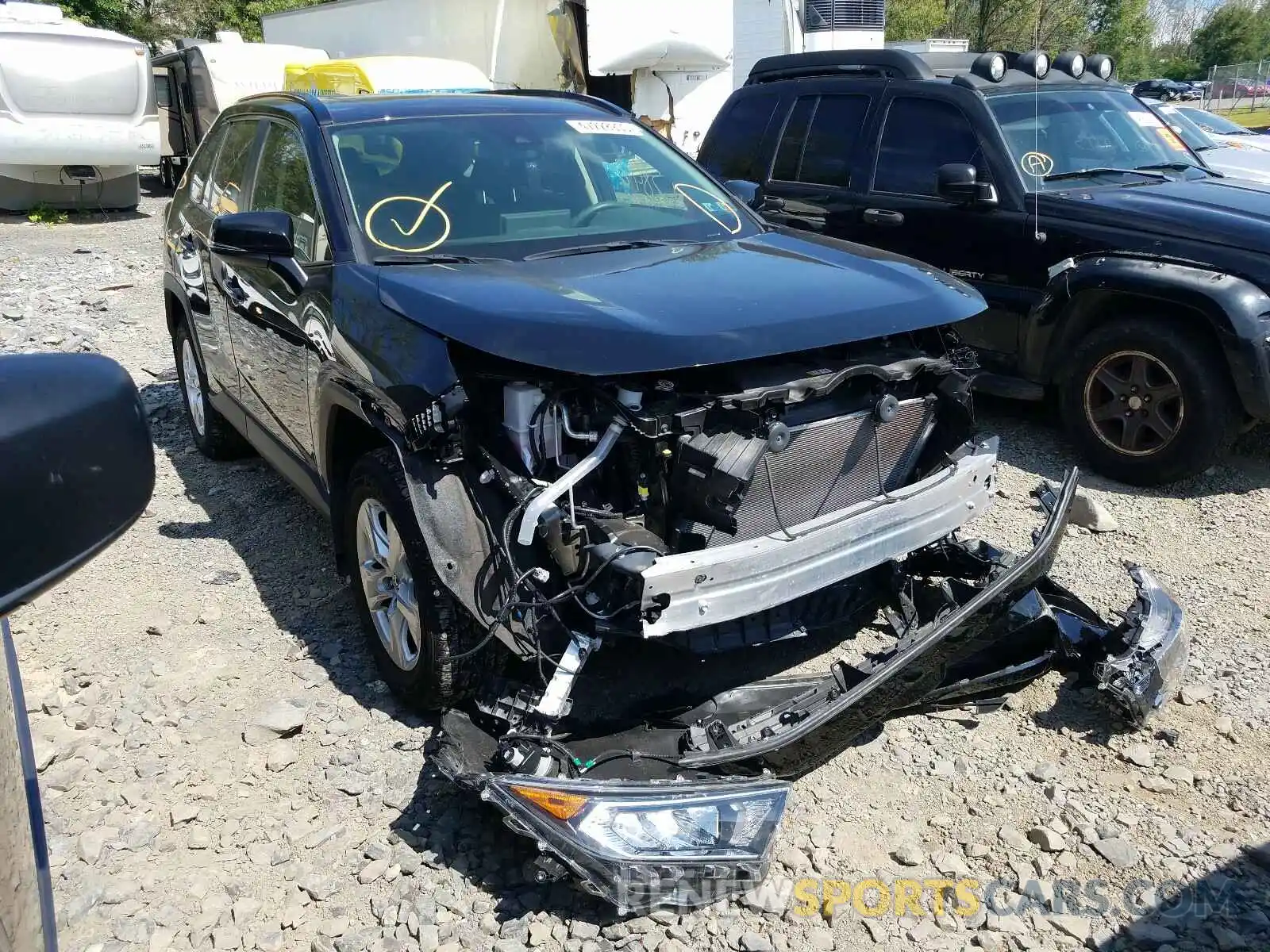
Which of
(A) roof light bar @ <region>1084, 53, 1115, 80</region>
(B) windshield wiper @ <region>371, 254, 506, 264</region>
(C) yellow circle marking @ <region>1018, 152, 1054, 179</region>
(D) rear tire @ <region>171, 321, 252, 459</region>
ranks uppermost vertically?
(A) roof light bar @ <region>1084, 53, 1115, 80</region>

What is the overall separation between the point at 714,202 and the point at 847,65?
305 cm

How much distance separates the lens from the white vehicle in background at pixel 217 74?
15.7 metres

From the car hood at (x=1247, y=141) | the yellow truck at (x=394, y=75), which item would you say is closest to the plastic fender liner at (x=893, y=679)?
the yellow truck at (x=394, y=75)

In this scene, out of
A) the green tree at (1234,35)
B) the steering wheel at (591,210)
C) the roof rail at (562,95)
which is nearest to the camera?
the steering wheel at (591,210)

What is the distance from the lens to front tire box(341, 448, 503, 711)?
10.2 feet

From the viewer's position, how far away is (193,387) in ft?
19.1

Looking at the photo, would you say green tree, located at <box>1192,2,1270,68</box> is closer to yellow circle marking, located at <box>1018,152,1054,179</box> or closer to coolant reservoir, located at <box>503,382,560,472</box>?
yellow circle marking, located at <box>1018,152,1054,179</box>

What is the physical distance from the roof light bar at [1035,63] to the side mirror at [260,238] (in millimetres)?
4748

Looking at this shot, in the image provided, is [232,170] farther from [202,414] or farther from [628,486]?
[628,486]

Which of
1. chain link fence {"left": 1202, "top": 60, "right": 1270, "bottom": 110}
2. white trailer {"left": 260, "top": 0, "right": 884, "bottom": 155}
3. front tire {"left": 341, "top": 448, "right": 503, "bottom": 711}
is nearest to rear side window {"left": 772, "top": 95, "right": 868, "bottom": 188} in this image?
front tire {"left": 341, "top": 448, "right": 503, "bottom": 711}

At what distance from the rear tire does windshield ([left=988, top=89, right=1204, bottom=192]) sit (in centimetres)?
469

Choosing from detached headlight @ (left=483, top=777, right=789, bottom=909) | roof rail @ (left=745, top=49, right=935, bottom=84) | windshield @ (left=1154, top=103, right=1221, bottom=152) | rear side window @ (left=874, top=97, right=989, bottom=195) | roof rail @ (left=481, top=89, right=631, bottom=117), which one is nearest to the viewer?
detached headlight @ (left=483, top=777, right=789, bottom=909)

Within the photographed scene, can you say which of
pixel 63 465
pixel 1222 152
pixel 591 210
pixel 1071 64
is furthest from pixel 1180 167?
pixel 63 465

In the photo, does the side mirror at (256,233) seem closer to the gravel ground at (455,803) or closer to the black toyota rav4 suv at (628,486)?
the black toyota rav4 suv at (628,486)
